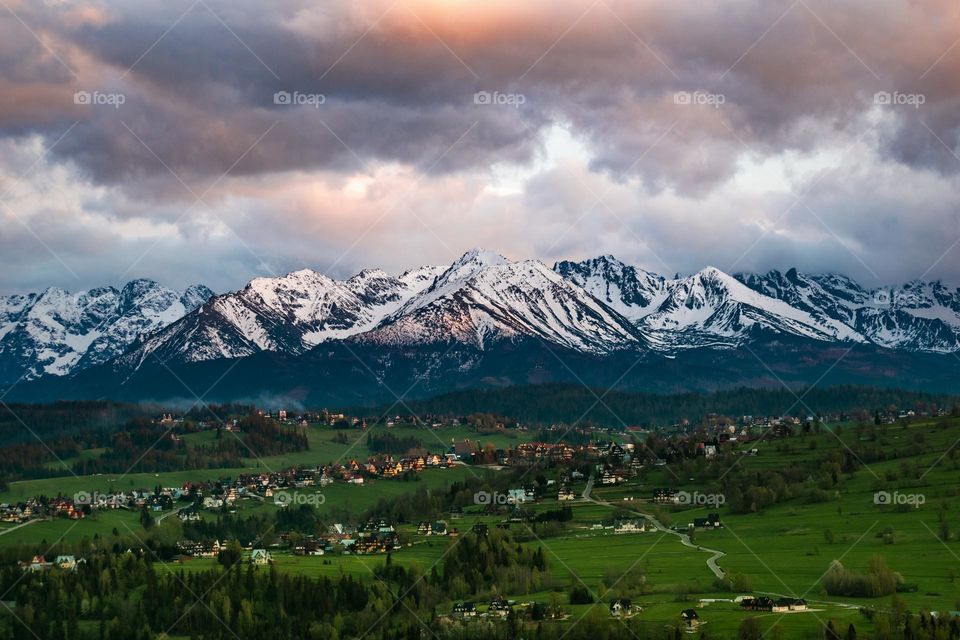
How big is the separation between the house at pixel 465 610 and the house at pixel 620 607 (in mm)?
14677

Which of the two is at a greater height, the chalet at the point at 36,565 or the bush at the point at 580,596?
the chalet at the point at 36,565

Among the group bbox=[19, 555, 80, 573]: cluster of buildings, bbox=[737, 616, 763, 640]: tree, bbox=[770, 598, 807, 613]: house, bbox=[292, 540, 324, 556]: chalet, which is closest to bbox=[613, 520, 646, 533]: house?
bbox=[292, 540, 324, 556]: chalet

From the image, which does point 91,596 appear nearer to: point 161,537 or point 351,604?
point 351,604

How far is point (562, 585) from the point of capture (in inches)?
5527

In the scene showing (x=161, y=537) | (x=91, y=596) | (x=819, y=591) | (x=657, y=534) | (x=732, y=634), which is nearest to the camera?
(x=732, y=634)

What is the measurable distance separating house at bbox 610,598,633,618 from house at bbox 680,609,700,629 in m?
6.95

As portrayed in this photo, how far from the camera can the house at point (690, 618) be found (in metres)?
114

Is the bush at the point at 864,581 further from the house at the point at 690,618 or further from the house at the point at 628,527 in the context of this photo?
the house at the point at 628,527

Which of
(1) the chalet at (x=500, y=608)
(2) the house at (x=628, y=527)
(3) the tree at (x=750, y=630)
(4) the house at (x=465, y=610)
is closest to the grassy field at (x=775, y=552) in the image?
(3) the tree at (x=750, y=630)

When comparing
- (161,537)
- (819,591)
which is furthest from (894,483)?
(161,537)

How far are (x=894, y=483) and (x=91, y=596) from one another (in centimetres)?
10947

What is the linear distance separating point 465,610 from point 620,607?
17623mm

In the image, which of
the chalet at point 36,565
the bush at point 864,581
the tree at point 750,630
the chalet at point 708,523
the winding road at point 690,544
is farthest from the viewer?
the chalet at point 708,523

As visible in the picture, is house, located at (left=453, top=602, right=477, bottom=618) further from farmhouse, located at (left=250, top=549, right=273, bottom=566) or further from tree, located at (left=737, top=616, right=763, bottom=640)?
farmhouse, located at (left=250, top=549, right=273, bottom=566)
